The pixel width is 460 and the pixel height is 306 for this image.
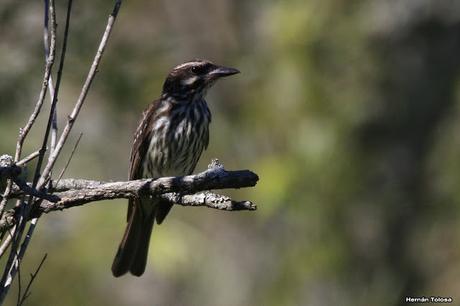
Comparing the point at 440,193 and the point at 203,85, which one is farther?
the point at 440,193

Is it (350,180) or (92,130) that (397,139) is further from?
(92,130)

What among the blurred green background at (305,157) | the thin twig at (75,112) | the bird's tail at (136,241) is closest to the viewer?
the thin twig at (75,112)

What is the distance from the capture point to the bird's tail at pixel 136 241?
20.4ft

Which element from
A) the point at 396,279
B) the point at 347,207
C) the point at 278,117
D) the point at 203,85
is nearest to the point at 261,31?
the point at 278,117

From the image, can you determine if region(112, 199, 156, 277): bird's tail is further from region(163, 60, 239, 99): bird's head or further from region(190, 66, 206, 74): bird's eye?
region(190, 66, 206, 74): bird's eye

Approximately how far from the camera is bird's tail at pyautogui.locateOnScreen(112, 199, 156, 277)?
6.23 meters

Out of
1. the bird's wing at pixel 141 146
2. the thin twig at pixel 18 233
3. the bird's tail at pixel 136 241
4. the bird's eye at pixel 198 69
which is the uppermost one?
the bird's eye at pixel 198 69

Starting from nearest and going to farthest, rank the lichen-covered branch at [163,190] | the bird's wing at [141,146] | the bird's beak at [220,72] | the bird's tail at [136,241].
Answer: the lichen-covered branch at [163,190] → the bird's tail at [136,241] → the bird's beak at [220,72] → the bird's wing at [141,146]

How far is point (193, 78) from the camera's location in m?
6.62

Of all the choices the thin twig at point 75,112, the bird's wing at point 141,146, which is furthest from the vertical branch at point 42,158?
the bird's wing at point 141,146

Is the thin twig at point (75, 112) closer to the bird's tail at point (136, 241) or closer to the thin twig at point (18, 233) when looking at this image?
the thin twig at point (18, 233)

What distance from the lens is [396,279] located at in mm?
11016

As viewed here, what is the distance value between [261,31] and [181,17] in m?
1.61

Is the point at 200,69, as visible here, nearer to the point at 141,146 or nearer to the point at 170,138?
the point at 170,138
